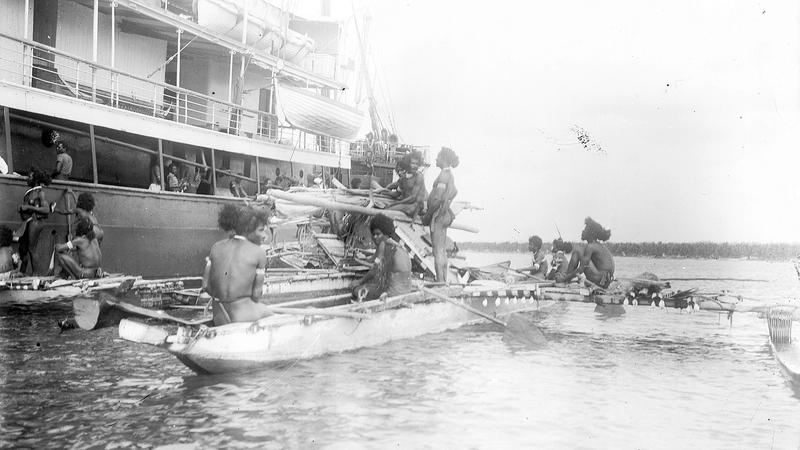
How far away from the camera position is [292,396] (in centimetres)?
613

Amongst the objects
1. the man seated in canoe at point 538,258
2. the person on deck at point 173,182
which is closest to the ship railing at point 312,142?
the person on deck at point 173,182

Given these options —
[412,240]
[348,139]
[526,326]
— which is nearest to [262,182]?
[348,139]

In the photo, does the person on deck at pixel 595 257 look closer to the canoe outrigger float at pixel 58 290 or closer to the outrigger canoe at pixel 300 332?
the outrigger canoe at pixel 300 332

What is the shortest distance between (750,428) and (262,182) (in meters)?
17.0

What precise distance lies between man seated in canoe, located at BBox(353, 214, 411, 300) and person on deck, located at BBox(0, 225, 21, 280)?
5.47m

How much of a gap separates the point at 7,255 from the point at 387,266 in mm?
6039

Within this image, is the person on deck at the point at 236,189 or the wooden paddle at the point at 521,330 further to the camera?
the person on deck at the point at 236,189

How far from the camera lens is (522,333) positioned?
9891 millimetres

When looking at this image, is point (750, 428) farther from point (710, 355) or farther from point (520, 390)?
point (710, 355)

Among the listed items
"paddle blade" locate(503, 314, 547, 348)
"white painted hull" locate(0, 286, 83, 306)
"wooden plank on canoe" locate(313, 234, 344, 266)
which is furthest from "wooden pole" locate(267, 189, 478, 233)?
"white painted hull" locate(0, 286, 83, 306)

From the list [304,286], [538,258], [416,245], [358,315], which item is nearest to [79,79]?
[304,286]

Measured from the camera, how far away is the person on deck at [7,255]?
10438mm

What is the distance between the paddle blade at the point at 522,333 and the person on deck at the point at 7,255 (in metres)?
7.48

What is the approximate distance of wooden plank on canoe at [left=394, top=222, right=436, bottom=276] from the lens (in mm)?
12734
